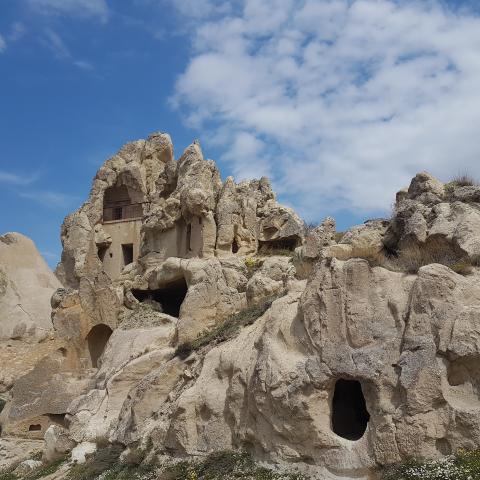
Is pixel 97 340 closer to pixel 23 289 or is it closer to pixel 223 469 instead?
pixel 23 289

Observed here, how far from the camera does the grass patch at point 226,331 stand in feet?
50.5

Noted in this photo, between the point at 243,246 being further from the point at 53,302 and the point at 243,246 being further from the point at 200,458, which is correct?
the point at 200,458

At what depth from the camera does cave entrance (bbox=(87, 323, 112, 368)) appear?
24125 millimetres

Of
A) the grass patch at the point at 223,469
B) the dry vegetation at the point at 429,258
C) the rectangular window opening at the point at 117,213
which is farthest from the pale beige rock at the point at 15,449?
the rectangular window opening at the point at 117,213

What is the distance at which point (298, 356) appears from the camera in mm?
12125

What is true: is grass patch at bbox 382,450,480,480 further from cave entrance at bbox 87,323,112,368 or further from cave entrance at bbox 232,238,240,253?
cave entrance at bbox 232,238,240,253

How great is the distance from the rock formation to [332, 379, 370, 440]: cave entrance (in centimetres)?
3

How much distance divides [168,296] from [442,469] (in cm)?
1857

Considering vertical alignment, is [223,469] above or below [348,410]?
below

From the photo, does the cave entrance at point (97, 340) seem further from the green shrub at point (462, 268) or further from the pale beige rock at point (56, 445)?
the green shrub at point (462, 268)

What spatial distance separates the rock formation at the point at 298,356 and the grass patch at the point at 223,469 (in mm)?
274

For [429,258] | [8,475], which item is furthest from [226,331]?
[8,475]

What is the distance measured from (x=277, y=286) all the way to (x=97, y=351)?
31.6 feet

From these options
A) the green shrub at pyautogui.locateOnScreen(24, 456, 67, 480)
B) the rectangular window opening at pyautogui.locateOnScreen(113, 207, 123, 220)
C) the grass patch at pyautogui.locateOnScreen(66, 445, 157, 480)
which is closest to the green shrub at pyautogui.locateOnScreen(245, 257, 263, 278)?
the green shrub at pyautogui.locateOnScreen(24, 456, 67, 480)
